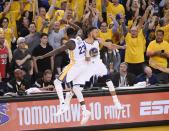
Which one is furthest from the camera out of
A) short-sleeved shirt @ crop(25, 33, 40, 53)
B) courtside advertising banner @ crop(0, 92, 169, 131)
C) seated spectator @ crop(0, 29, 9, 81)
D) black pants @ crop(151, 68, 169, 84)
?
short-sleeved shirt @ crop(25, 33, 40, 53)

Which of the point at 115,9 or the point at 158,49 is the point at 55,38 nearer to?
the point at 115,9

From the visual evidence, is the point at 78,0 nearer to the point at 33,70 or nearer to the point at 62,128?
the point at 33,70

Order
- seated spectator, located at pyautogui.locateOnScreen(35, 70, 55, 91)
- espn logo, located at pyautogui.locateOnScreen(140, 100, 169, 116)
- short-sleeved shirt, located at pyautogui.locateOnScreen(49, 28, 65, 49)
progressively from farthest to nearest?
short-sleeved shirt, located at pyautogui.locateOnScreen(49, 28, 65, 49)
seated spectator, located at pyautogui.locateOnScreen(35, 70, 55, 91)
espn logo, located at pyautogui.locateOnScreen(140, 100, 169, 116)

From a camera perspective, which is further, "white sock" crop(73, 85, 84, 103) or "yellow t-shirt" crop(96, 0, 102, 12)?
"yellow t-shirt" crop(96, 0, 102, 12)

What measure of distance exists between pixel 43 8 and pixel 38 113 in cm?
327

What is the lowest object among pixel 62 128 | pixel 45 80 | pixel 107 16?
pixel 62 128

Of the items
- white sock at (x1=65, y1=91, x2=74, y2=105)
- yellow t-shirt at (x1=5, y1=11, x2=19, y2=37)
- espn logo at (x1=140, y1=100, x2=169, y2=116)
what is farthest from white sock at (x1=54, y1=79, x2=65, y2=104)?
yellow t-shirt at (x1=5, y1=11, x2=19, y2=37)

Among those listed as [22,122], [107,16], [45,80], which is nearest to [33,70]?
[45,80]

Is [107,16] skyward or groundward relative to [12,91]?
skyward

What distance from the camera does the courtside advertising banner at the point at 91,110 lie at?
13031mm

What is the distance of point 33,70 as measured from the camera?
14336 mm

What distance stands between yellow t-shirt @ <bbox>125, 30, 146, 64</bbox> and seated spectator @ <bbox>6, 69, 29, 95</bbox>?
8.25ft

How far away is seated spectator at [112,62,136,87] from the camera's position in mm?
13867

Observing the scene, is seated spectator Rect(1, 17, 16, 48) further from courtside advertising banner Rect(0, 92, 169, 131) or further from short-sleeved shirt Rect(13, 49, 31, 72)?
courtside advertising banner Rect(0, 92, 169, 131)
